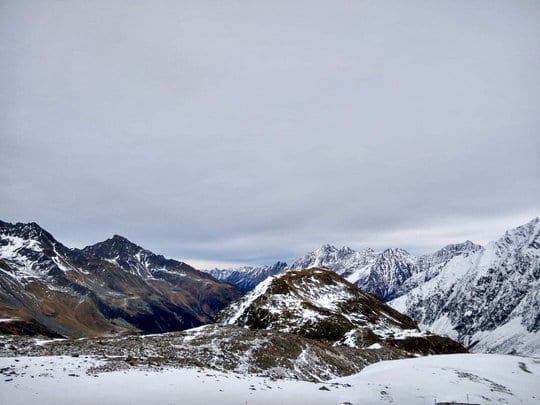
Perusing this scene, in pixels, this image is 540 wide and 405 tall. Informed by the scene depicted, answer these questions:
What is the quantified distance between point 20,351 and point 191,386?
82.9 ft

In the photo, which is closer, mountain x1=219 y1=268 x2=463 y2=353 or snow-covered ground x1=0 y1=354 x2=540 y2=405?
snow-covered ground x1=0 y1=354 x2=540 y2=405

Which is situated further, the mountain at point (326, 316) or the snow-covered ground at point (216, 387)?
the mountain at point (326, 316)

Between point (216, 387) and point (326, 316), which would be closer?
point (216, 387)

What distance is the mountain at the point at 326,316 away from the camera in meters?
127

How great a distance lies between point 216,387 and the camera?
23.7 m

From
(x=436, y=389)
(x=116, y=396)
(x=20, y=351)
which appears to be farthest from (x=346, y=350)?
(x=116, y=396)

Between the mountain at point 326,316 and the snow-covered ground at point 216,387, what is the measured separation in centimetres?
8166

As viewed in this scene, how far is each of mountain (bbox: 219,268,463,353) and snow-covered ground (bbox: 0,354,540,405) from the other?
81.7 metres

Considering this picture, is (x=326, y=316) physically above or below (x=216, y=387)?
below

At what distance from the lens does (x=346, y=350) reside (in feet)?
241

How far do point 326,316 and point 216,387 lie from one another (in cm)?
12183

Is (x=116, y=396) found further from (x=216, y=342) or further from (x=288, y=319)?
(x=288, y=319)

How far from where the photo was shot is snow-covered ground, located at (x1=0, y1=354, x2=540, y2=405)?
1972cm

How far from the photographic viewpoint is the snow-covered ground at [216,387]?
64.7ft
